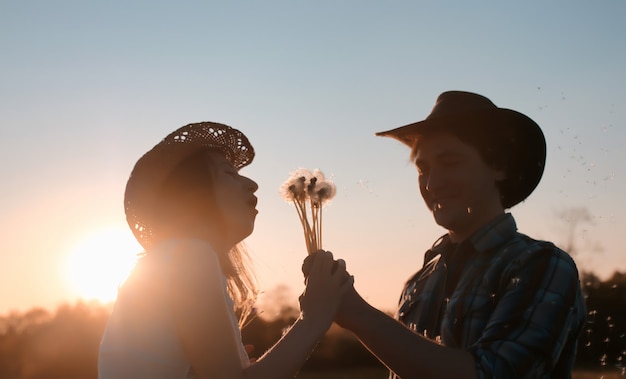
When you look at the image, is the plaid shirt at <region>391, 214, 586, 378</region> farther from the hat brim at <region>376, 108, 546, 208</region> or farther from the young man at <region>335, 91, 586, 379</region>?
the hat brim at <region>376, 108, 546, 208</region>

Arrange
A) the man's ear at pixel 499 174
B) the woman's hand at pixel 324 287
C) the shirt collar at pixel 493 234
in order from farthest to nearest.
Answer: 1. the man's ear at pixel 499 174
2. the shirt collar at pixel 493 234
3. the woman's hand at pixel 324 287

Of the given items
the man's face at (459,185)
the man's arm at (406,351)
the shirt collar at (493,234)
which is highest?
the man's face at (459,185)

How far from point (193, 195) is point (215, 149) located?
1.30ft

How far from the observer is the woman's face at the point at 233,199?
14.5ft

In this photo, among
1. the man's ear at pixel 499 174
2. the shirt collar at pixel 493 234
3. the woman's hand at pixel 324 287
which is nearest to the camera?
the woman's hand at pixel 324 287

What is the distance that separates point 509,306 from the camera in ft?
12.9

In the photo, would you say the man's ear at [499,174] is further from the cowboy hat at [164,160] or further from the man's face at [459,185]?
the cowboy hat at [164,160]

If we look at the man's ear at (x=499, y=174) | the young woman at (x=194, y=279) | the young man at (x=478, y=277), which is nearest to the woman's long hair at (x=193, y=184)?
the young woman at (x=194, y=279)

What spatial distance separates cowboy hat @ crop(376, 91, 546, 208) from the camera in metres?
4.51

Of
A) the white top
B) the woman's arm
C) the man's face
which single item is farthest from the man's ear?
the white top

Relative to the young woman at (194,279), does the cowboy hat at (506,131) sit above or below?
above

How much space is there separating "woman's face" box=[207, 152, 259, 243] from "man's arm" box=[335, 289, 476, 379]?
2.83 ft

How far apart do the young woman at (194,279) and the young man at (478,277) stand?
39 cm

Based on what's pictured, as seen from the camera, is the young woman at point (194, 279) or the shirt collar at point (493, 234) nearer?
the young woman at point (194, 279)
